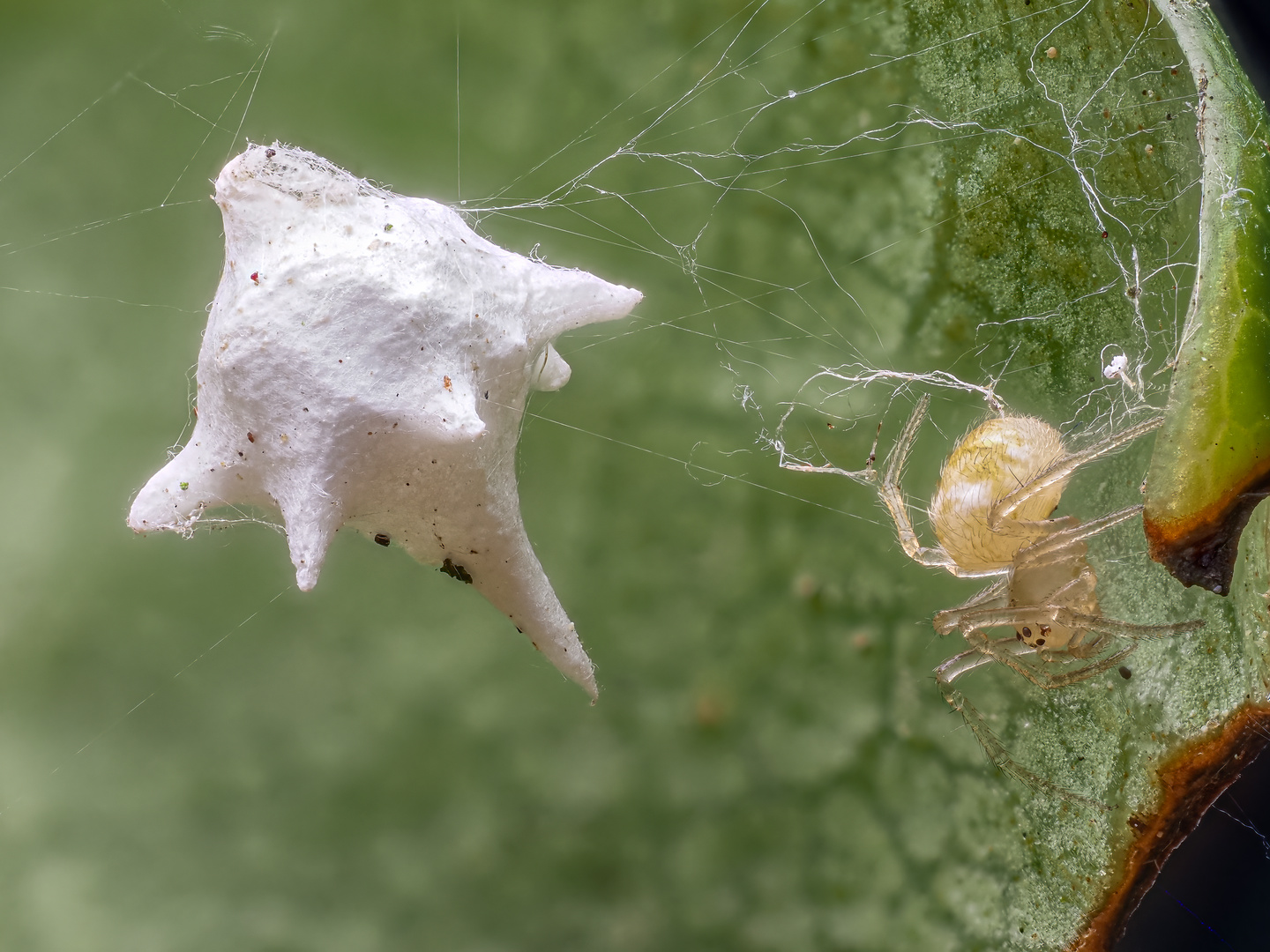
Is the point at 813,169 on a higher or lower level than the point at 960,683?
higher

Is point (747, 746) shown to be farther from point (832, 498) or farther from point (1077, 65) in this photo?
point (1077, 65)

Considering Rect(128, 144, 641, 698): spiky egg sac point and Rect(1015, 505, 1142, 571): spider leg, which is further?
Rect(1015, 505, 1142, 571): spider leg

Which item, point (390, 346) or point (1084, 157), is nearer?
point (390, 346)

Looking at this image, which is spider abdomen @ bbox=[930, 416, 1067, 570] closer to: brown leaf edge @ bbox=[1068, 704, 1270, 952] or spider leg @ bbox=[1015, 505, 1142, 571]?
spider leg @ bbox=[1015, 505, 1142, 571]

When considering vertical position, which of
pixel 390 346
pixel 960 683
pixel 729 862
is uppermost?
pixel 390 346

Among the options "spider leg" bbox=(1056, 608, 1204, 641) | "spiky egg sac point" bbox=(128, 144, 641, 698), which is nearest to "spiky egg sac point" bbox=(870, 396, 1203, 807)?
"spider leg" bbox=(1056, 608, 1204, 641)

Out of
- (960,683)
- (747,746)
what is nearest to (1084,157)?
(960,683)
